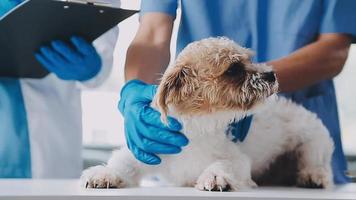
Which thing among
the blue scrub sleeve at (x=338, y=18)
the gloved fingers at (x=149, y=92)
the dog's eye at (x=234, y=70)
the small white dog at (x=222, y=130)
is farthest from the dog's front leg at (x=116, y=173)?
the blue scrub sleeve at (x=338, y=18)

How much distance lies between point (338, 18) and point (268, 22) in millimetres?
155

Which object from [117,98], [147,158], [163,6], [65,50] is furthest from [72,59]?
[147,158]

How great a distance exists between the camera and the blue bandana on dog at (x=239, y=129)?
114cm

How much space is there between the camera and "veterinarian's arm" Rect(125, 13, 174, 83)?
4.17ft

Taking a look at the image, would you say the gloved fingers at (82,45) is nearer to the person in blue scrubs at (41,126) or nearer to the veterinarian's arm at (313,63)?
the person in blue scrubs at (41,126)

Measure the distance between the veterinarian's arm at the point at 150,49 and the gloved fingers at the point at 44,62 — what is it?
0.19 metres

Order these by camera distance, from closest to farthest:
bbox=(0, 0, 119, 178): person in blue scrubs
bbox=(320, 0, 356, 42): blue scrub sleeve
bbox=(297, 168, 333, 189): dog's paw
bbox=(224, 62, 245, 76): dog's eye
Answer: bbox=(224, 62, 245, 76): dog's eye → bbox=(297, 168, 333, 189): dog's paw → bbox=(320, 0, 356, 42): blue scrub sleeve → bbox=(0, 0, 119, 178): person in blue scrubs

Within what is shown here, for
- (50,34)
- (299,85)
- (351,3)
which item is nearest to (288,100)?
(299,85)

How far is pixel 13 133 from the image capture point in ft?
4.78

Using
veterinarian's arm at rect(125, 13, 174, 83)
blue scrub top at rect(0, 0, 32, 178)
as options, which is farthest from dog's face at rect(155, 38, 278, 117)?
blue scrub top at rect(0, 0, 32, 178)

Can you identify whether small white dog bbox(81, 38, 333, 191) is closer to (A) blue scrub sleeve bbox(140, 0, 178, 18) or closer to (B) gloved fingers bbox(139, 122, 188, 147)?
(B) gloved fingers bbox(139, 122, 188, 147)

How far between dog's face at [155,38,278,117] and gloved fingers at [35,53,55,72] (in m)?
0.42

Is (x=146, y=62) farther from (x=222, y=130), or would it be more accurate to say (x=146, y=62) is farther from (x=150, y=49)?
(x=222, y=130)

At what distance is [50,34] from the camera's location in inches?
51.1
